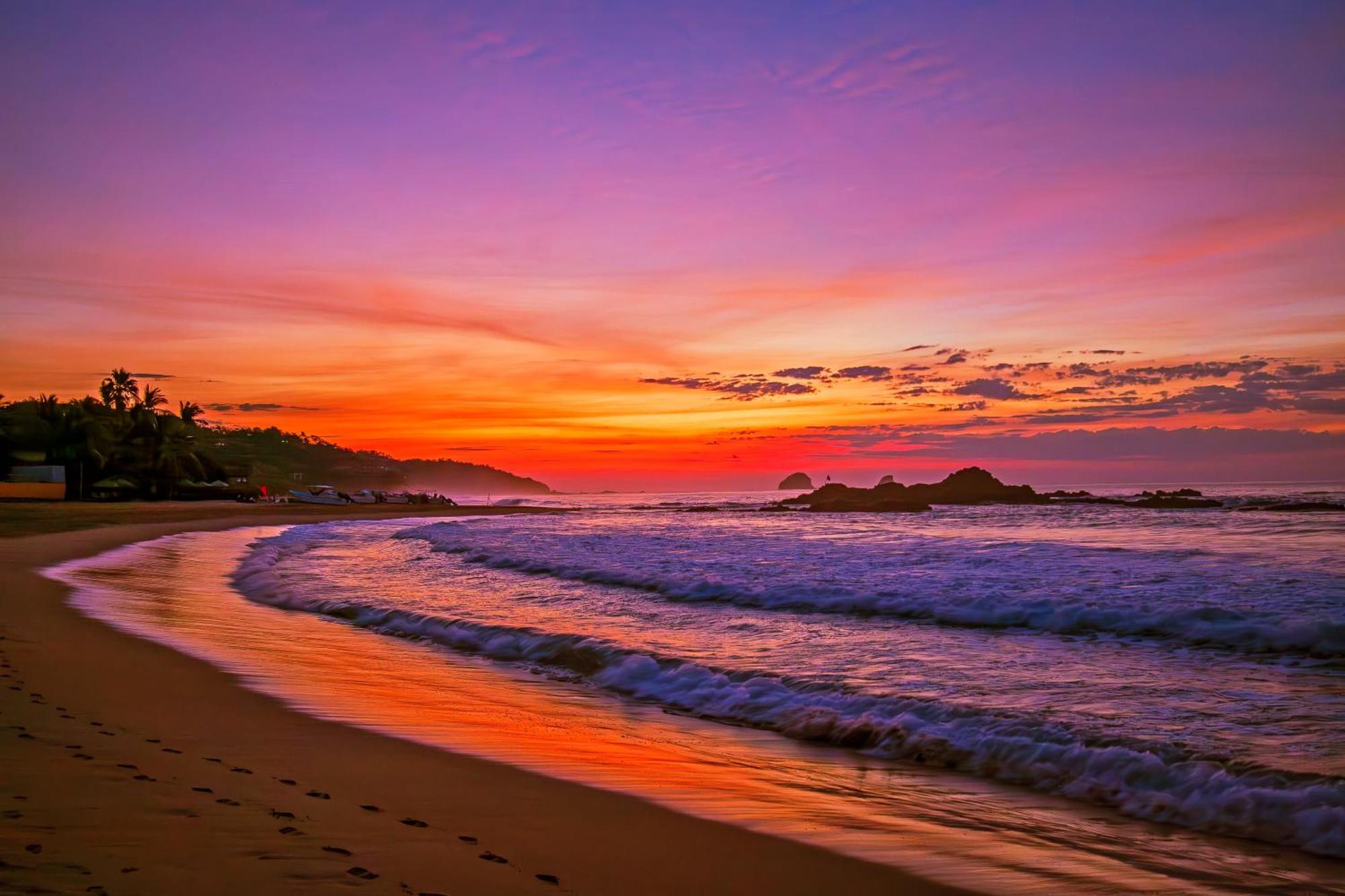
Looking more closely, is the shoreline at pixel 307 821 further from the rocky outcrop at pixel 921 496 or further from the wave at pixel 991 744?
the rocky outcrop at pixel 921 496

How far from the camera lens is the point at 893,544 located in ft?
94.7

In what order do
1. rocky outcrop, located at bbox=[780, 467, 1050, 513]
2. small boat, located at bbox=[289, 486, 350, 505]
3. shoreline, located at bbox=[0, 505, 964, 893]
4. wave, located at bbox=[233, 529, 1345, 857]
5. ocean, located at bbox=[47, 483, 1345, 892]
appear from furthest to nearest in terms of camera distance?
small boat, located at bbox=[289, 486, 350, 505] → rocky outcrop, located at bbox=[780, 467, 1050, 513] → wave, located at bbox=[233, 529, 1345, 857] → ocean, located at bbox=[47, 483, 1345, 892] → shoreline, located at bbox=[0, 505, 964, 893]

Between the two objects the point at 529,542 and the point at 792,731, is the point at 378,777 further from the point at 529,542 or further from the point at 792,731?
the point at 529,542

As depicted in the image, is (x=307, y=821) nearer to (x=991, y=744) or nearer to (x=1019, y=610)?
(x=991, y=744)

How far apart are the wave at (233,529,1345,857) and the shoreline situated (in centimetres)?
262

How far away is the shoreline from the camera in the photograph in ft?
12.0

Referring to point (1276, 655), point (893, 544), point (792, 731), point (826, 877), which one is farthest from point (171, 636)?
point (893, 544)

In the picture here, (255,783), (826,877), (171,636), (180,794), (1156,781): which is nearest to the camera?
(826,877)

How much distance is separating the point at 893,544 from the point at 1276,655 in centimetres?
1822

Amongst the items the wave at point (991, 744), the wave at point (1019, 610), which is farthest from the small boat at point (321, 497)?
the wave at point (991, 744)

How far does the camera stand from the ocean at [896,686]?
17.3 feet

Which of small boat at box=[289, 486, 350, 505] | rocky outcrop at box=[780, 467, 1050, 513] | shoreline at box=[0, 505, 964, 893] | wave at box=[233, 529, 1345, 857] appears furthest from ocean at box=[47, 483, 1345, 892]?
small boat at box=[289, 486, 350, 505]

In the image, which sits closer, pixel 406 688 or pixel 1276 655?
pixel 406 688

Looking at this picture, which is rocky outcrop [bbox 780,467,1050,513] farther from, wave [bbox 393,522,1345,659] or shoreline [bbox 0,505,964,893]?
shoreline [bbox 0,505,964,893]
